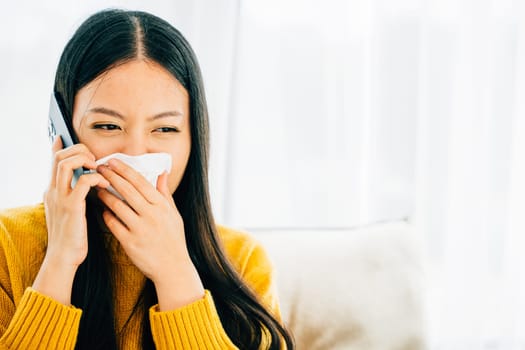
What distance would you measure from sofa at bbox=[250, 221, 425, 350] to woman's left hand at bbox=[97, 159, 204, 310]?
0.30 metres

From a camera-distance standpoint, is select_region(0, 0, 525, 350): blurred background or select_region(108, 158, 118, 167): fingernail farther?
select_region(0, 0, 525, 350): blurred background

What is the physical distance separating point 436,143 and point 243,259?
0.82 m

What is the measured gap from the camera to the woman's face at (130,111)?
1048 millimetres

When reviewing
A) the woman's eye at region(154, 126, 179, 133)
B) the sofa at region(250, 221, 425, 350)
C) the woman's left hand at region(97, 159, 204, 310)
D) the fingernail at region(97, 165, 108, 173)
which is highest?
the woman's eye at region(154, 126, 179, 133)

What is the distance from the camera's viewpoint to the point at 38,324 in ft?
3.29

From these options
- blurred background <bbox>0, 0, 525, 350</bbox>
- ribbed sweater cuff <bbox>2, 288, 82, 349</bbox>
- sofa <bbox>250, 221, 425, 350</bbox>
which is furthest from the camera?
blurred background <bbox>0, 0, 525, 350</bbox>

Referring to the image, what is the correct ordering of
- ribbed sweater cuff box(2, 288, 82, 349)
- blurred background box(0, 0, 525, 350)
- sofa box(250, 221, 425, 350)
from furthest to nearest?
1. blurred background box(0, 0, 525, 350)
2. sofa box(250, 221, 425, 350)
3. ribbed sweater cuff box(2, 288, 82, 349)

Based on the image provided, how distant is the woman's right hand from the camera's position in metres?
1.02

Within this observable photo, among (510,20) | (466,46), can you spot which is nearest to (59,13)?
(466,46)

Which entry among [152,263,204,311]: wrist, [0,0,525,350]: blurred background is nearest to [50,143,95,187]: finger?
[152,263,204,311]: wrist

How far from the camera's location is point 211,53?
61.8 inches

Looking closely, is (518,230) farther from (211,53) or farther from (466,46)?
(211,53)

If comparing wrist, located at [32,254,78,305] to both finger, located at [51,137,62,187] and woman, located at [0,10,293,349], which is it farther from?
finger, located at [51,137,62,187]

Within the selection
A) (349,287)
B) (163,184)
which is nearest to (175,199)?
(163,184)
